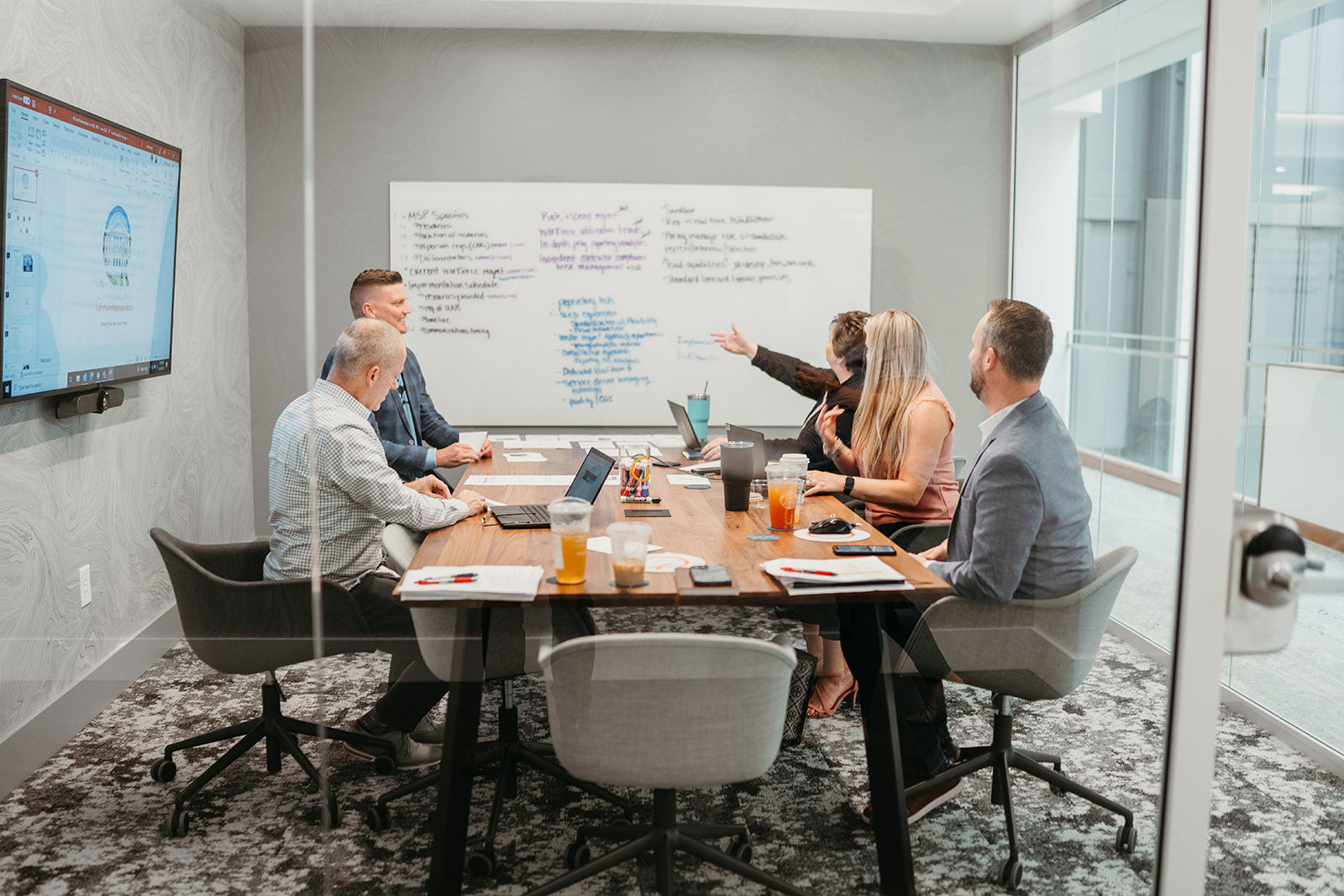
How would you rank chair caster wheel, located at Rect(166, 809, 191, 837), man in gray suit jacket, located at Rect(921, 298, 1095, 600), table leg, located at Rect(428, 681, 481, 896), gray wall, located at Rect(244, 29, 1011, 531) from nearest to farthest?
gray wall, located at Rect(244, 29, 1011, 531) < man in gray suit jacket, located at Rect(921, 298, 1095, 600) < table leg, located at Rect(428, 681, 481, 896) < chair caster wheel, located at Rect(166, 809, 191, 837)

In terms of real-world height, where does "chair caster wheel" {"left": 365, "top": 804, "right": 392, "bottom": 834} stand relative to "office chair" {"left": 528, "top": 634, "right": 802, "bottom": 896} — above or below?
below

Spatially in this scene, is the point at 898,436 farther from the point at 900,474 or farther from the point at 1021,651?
the point at 1021,651

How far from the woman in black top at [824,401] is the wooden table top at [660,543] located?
0.08 meters

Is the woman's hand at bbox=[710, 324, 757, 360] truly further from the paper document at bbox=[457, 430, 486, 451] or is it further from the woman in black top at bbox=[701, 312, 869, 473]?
the paper document at bbox=[457, 430, 486, 451]

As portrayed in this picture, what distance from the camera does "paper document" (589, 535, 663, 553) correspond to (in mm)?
1868

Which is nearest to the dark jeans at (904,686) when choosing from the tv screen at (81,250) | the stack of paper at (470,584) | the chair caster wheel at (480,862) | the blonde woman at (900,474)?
the blonde woman at (900,474)

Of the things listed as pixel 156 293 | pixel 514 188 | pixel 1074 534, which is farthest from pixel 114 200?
pixel 1074 534

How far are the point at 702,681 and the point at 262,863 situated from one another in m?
1.19

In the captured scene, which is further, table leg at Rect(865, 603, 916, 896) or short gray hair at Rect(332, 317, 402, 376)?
table leg at Rect(865, 603, 916, 896)

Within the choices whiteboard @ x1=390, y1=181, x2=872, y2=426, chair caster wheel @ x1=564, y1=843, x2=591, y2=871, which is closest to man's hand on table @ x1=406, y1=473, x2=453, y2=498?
whiteboard @ x1=390, y1=181, x2=872, y2=426

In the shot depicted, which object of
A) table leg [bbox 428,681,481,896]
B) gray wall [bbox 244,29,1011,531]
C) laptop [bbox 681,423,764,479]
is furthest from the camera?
table leg [bbox 428,681,481,896]

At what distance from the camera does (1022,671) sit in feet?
5.83

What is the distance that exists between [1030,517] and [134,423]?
65.4 inches

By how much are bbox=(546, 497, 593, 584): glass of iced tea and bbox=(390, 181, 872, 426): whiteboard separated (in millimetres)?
163
